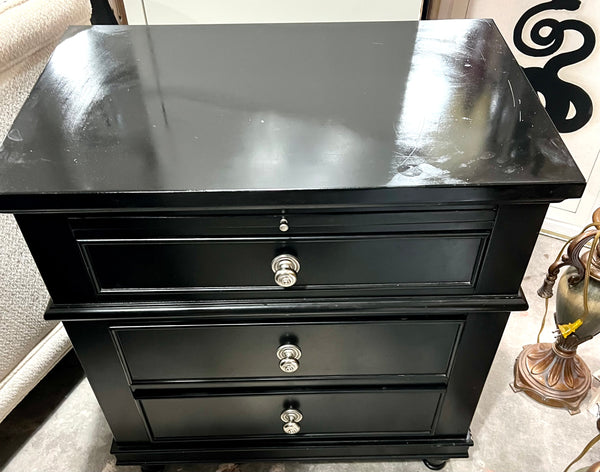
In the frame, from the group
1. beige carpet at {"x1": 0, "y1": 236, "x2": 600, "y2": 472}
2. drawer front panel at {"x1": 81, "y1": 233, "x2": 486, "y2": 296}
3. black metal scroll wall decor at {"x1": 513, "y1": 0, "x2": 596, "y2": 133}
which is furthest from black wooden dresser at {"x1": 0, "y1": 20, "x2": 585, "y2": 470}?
black metal scroll wall decor at {"x1": 513, "y1": 0, "x2": 596, "y2": 133}

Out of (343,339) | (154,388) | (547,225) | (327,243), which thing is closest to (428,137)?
(327,243)

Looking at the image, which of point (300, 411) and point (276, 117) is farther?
point (300, 411)

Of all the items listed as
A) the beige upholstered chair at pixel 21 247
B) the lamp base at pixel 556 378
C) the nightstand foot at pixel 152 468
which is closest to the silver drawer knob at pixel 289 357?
the nightstand foot at pixel 152 468

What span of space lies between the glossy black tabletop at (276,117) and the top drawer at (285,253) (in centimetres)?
6

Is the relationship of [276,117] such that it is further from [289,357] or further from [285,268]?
[289,357]

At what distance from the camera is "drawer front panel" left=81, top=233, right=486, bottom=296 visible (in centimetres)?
71

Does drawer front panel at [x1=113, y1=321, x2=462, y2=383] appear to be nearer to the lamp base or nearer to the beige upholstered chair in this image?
the beige upholstered chair

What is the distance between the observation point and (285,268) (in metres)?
0.72

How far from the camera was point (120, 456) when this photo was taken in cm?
102

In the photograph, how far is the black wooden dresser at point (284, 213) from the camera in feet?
2.16

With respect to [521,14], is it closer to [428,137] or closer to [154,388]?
[428,137]

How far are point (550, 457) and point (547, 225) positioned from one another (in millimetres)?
655

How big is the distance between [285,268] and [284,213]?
0.08 m

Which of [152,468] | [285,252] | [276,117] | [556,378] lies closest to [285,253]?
[285,252]
